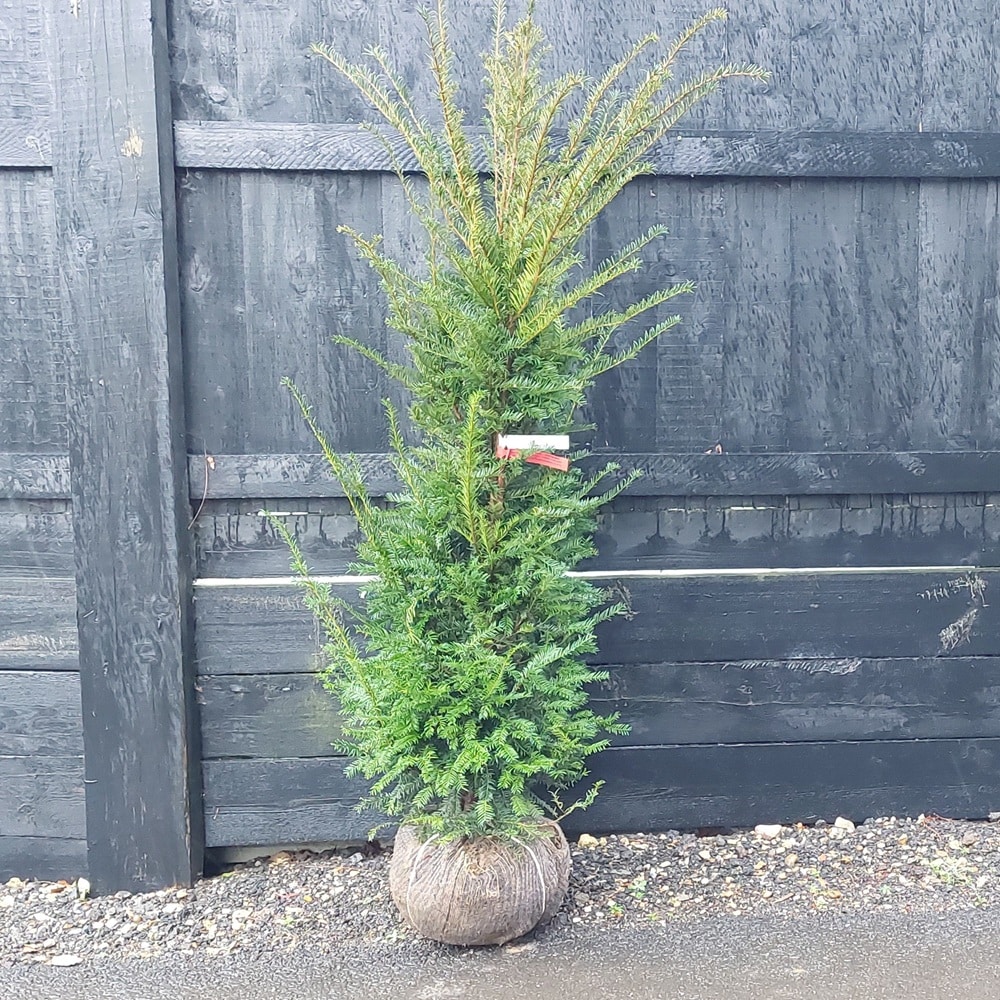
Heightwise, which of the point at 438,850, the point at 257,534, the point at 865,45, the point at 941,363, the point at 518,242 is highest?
the point at 865,45

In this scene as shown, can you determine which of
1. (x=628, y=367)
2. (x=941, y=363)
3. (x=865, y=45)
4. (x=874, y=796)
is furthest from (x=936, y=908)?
(x=865, y=45)

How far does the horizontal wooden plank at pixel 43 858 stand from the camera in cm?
273

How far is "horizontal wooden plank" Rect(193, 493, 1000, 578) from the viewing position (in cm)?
274

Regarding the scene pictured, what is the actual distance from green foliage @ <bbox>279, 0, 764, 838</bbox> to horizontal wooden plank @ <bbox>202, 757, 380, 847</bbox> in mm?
482

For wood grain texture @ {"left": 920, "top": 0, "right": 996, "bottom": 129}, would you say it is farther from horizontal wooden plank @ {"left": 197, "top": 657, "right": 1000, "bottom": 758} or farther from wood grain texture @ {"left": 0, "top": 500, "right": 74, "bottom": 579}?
wood grain texture @ {"left": 0, "top": 500, "right": 74, "bottom": 579}

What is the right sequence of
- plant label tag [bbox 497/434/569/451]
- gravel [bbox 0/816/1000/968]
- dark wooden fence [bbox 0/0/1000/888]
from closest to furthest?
plant label tag [bbox 497/434/569/451], gravel [bbox 0/816/1000/968], dark wooden fence [bbox 0/0/1000/888]

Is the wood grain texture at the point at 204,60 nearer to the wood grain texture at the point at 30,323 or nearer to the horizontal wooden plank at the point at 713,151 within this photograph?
the horizontal wooden plank at the point at 713,151

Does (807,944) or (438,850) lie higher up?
(438,850)

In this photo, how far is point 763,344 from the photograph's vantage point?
9.16ft

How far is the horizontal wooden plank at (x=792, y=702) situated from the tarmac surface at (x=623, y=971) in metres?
0.62

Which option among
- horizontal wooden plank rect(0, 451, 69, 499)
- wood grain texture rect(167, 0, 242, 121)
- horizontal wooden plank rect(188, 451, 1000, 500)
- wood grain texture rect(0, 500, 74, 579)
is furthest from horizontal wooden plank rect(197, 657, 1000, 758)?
wood grain texture rect(167, 0, 242, 121)

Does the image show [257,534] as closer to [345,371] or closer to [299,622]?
[299,622]

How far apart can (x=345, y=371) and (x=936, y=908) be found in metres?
2.37

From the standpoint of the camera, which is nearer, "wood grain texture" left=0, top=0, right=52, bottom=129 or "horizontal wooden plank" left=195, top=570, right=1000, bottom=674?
"wood grain texture" left=0, top=0, right=52, bottom=129
